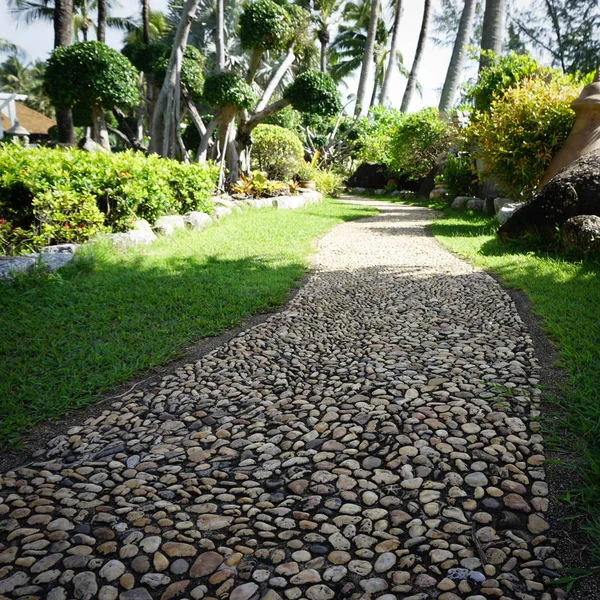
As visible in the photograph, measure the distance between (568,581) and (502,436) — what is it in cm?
94

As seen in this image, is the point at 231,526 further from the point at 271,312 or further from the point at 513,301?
the point at 513,301

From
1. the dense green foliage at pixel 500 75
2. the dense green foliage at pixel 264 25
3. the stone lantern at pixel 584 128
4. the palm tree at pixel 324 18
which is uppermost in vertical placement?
the palm tree at pixel 324 18

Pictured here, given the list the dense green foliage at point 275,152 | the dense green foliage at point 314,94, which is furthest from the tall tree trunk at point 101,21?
the dense green foliage at point 314,94

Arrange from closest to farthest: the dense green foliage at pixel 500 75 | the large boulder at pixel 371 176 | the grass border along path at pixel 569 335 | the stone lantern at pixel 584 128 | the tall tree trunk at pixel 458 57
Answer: the grass border along path at pixel 569 335 → the stone lantern at pixel 584 128 → the dense green foliage at pixel 500 75 → the tall tree trunk at pixel 458 57 → the large boulder at pixel 371 176

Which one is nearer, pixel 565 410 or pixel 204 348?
pixel 565 410

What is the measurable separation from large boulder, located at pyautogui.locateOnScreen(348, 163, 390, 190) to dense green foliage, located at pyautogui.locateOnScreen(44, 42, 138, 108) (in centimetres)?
1273

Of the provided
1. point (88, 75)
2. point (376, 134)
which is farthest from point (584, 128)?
point (376, 134)

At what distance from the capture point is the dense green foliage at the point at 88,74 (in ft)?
31.6

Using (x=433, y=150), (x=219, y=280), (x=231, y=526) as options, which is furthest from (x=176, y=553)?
(x=433, y=150)

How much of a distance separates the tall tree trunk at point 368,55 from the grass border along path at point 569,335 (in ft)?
47.8

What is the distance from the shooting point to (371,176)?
69.3ft

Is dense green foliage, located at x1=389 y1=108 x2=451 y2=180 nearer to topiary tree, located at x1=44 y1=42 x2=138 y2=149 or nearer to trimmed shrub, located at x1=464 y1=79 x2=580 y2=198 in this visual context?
trimmed shrub, located at x1=464 y1=79 x2=580 y2=198

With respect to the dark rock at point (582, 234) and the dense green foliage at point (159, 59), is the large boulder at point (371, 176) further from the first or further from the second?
the dark rock at point (582, 234)

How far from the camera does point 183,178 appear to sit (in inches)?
333
